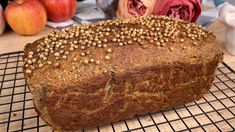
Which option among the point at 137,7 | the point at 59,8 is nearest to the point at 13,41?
the point at 59,8

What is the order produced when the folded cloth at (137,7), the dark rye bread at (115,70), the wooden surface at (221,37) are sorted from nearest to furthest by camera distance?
the dark rye bread at (115,70)
the wooden surface at (221,37)
the folded cloth at (137,7)

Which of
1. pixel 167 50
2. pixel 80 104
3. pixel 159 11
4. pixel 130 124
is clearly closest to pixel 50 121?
pixel 80 104

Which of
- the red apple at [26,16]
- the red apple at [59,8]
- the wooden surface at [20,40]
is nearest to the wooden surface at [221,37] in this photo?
the wooden surface at [20,40]

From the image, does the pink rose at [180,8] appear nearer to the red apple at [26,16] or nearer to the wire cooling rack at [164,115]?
the wire cooling rack at [164,115]

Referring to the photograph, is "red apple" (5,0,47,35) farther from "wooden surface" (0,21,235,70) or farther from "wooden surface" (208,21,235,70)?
"wooden surface" (208,21,235,70)

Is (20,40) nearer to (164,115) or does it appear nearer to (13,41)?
(13,41)
